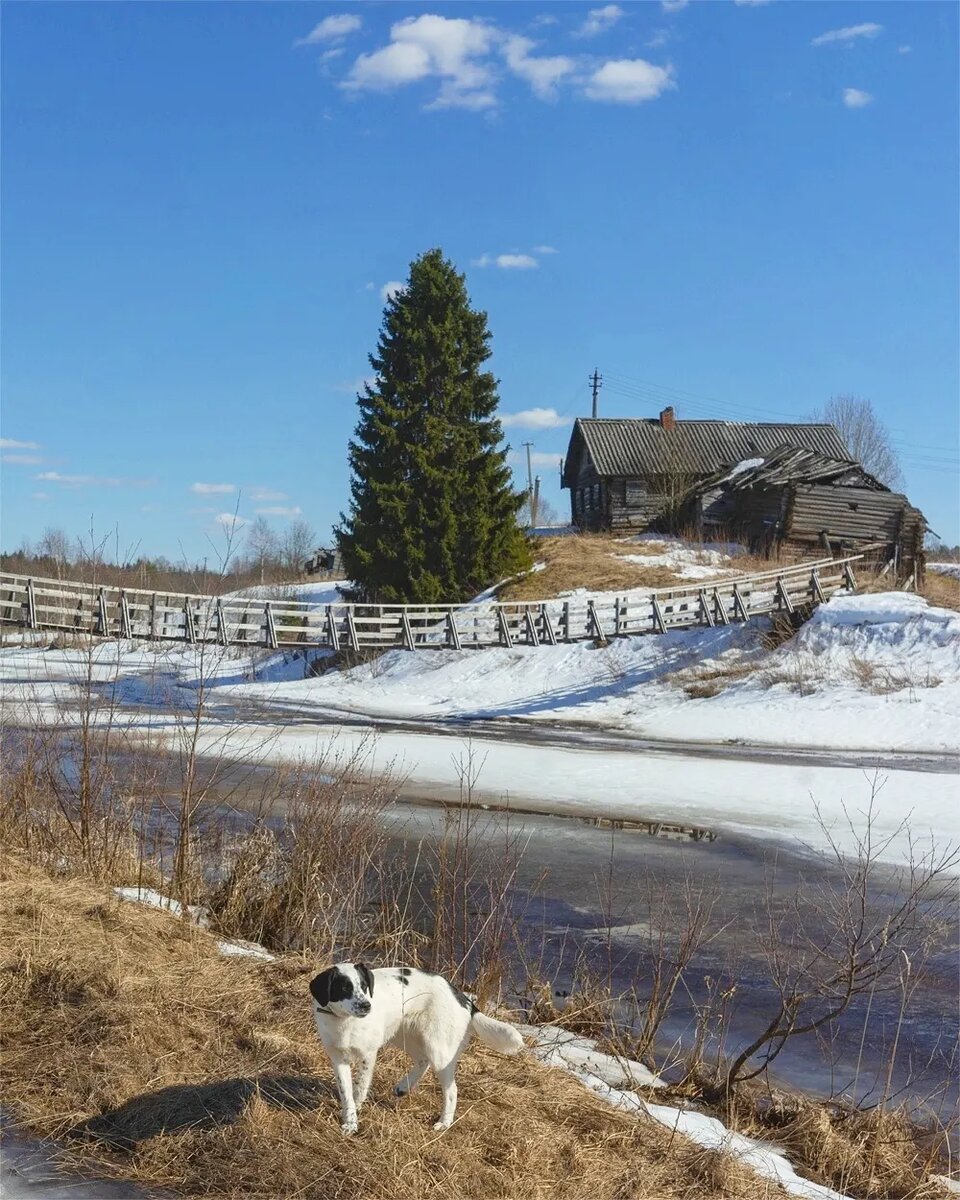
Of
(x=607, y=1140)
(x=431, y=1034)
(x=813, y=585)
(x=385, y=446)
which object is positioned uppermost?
(x=385, y=446)

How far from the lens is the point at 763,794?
15680mm

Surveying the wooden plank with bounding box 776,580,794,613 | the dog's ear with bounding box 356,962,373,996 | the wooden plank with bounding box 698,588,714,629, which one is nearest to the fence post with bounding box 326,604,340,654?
the wooden plank with bounding box 698,588,714,629

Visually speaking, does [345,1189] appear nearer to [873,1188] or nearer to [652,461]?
[873,1188]

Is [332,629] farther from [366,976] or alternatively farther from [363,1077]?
[366,976]

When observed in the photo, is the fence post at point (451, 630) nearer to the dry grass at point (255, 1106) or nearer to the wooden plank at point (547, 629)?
the wooden plank at point (547, 629)

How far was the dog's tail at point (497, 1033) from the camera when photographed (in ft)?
14.2

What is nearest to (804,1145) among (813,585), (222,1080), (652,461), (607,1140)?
(607,1140)

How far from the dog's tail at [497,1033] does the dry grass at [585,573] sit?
31492 mm

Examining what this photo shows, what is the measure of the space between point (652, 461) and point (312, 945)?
4196cm

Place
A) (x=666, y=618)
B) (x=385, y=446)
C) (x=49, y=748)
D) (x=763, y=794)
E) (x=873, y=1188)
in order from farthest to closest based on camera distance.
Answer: (x=385, y=446) → (x=666, y=618) → (x=763, y=794) → (x=49, y=748) → (x=873, y=1188)

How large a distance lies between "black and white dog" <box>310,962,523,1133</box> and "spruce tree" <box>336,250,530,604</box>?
30266 mm

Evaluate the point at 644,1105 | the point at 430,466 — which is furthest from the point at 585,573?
the point at 644,1105

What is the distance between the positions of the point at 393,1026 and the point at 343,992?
1.31 feet

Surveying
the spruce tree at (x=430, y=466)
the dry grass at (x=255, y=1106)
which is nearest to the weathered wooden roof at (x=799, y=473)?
the spruce tree at (x=430, y=466)
